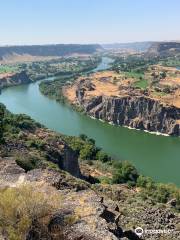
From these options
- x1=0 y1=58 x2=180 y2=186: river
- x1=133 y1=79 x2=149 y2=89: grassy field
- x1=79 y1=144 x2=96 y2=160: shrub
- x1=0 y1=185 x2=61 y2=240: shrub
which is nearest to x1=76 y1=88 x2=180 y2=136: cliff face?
→ x1=0 y1=58 x2=180 y2=186: river

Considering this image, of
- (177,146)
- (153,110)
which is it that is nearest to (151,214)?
(177,146)

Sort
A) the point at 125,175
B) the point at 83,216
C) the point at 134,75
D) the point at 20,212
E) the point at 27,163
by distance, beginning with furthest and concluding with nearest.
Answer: the point at 134,75, the point at 125,175, the point at 27,163, the point at 83,216, the point at 20,212

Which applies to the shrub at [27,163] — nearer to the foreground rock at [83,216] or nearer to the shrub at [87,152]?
the foreground rock at [83,216]

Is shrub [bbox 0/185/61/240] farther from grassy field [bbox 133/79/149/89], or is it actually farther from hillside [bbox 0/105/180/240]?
grassy field [bbox 133/79/149/89]

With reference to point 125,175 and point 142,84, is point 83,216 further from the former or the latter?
point 142,84

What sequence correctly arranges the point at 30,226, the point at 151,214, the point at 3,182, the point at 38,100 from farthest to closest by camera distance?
the point at 38,100
the point at 151,214
the point at 3,182
the point at 30,226

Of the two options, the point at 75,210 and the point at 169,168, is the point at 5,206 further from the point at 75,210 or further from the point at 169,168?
the point at 169,168

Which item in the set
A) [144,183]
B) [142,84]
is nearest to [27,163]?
[144,183]
